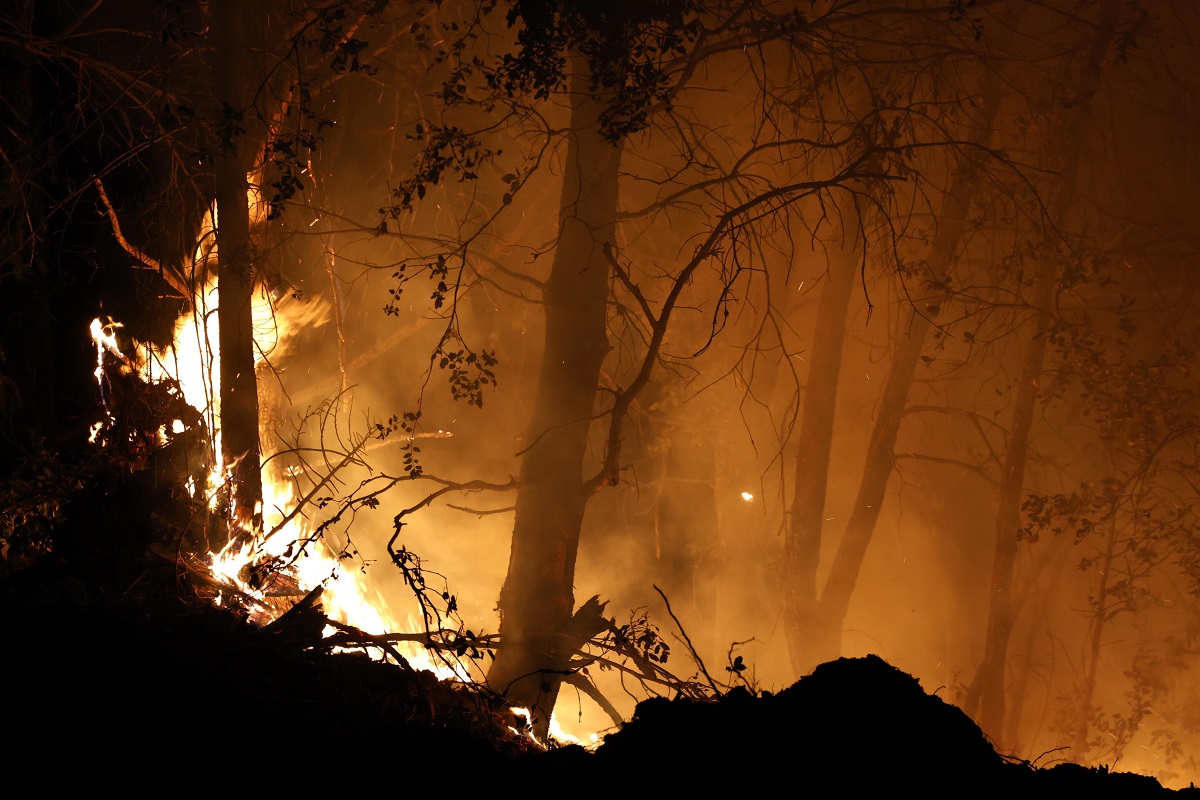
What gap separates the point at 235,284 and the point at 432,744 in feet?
14.7

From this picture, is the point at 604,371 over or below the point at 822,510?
over

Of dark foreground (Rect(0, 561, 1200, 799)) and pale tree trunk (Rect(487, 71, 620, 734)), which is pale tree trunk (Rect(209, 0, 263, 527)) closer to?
pale tree trunk (Rect(487, 71, 620, 734))

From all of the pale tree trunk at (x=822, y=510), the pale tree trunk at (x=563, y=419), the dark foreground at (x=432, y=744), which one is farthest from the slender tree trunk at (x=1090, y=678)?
the dark foreground at (x=432, y=744)

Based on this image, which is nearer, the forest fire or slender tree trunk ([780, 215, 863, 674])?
the forest fire

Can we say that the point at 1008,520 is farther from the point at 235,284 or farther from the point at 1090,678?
the point at 235,284

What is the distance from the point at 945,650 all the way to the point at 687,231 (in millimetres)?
8113

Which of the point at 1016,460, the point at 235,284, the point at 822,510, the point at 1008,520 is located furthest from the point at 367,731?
the point at 1008,520

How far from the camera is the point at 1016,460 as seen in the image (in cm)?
940

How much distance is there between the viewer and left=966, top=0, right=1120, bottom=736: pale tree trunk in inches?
344

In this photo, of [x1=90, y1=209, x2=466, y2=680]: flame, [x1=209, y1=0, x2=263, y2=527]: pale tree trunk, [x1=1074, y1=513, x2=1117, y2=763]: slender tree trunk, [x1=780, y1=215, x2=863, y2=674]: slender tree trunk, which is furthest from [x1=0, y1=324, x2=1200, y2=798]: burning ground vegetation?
[x1=1074, y1=513, x2=1117, y2=763]: slender tree trunk

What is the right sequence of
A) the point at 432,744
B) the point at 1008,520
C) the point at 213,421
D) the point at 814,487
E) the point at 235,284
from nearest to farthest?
the point at 432,744, the point at 213,421, the point at 235,284, the point at 814,487, the point at 1008,520

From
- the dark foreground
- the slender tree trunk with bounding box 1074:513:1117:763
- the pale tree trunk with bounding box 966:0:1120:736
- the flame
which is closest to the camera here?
the dark foreground

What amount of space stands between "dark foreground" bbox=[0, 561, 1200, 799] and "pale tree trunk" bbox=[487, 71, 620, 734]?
117 inches

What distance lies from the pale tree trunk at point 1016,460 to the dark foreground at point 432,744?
7502 mm
